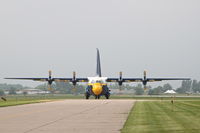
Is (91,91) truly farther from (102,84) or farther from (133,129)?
(133,129)

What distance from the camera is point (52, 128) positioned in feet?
62.3

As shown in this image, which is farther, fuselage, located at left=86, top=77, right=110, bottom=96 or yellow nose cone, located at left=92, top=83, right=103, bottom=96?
fuselage, located at left=86, top=77, right=110, bottom=96

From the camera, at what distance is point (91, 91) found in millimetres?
78750

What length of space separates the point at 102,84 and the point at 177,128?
58.6 metres

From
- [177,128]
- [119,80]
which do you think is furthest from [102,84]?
[177,128]

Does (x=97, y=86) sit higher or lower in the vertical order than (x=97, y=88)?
higher

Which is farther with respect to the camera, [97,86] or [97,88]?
[97,88]

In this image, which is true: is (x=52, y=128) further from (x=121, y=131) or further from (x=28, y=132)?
(x=121, y=131)

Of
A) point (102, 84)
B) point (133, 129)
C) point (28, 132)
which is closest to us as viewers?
point (28, 132)

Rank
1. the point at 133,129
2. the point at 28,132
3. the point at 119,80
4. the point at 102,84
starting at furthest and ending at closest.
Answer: the point at 119,80, the point at 102,84, the point at 133,129, the point at 28,132

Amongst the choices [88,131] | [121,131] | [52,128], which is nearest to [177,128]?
[121,131]

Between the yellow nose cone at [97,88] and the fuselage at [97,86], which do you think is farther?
the fuselage at [97,86]

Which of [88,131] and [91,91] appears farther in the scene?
[91,91]

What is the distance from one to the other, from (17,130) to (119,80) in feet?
228
